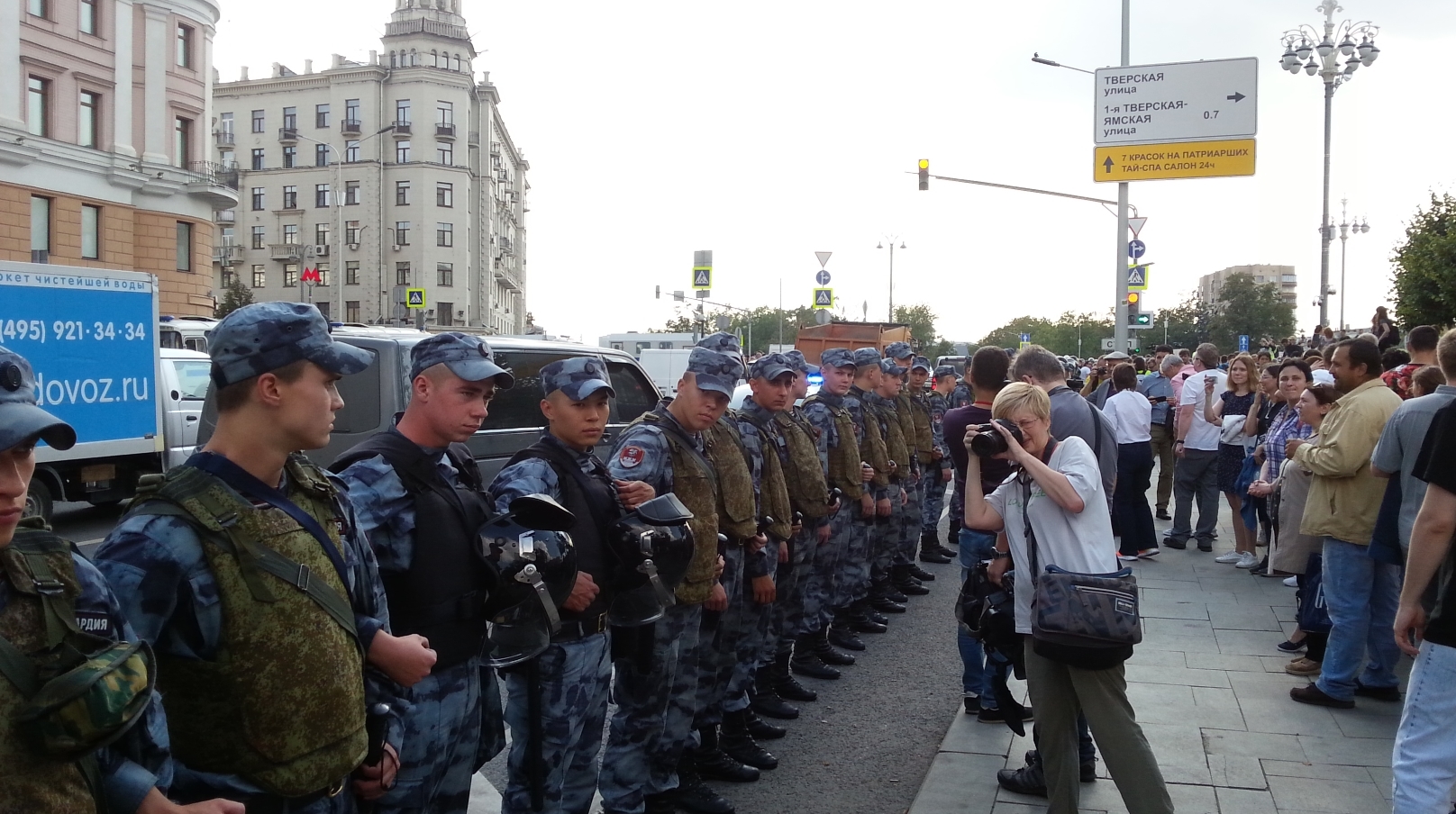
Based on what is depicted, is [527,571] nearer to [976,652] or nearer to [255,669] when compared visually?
[255,669]

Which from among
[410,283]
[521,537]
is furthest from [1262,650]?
[410,283]

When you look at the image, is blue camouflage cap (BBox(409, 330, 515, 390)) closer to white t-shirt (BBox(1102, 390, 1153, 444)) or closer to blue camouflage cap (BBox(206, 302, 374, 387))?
blue camouflage cap (BBox(206, 302, 374, 387))

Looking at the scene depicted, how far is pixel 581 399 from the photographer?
3.81 meters

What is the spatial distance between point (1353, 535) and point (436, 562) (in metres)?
4.97

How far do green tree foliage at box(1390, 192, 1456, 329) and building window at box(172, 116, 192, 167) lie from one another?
3879 cm

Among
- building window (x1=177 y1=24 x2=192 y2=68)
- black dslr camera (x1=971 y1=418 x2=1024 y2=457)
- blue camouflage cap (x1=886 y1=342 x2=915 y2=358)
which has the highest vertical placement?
building window (x1=177 y1=24 x2=192 y2=68)

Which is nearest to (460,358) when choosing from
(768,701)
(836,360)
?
(768,701)

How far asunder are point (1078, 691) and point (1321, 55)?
2398cm

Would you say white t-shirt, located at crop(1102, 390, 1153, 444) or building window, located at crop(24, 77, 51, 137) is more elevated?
building window, located at crop(24, 77, 51, 137)

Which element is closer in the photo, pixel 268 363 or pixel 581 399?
pixel 268 363

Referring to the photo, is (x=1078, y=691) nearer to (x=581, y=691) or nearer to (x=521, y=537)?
(x=581, y=691)

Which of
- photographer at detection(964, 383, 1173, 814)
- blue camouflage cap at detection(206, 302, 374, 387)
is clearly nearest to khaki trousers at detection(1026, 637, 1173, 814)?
photographer at detection(964, 383, 1173, 814)

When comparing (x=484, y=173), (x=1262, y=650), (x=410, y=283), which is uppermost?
(x=484, y=173)

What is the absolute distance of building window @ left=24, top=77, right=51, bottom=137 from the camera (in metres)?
32.9
